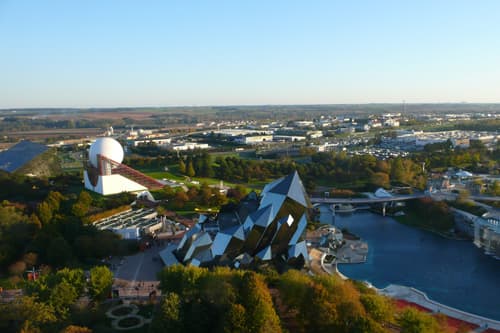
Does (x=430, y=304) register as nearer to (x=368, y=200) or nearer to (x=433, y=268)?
(x=433, y=268)

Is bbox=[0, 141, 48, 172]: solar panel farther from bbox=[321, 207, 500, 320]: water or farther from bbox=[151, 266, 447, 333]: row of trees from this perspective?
bbox=[151, 266, 447, 333]: row of trees

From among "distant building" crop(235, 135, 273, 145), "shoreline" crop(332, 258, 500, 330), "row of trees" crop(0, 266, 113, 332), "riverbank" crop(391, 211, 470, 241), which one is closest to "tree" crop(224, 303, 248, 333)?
"row of trees" crop(0, 266, 113, 332)

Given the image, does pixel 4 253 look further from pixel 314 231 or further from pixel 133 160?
pixel 133 160

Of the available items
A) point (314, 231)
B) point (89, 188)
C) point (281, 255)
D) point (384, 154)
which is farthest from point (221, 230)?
point (384, 154)

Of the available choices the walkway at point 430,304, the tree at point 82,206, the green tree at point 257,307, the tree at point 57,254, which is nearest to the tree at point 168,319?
Result: the green tree at point 257,307

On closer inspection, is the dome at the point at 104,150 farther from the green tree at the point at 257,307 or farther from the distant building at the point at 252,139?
the distant building at the point at 252,139
